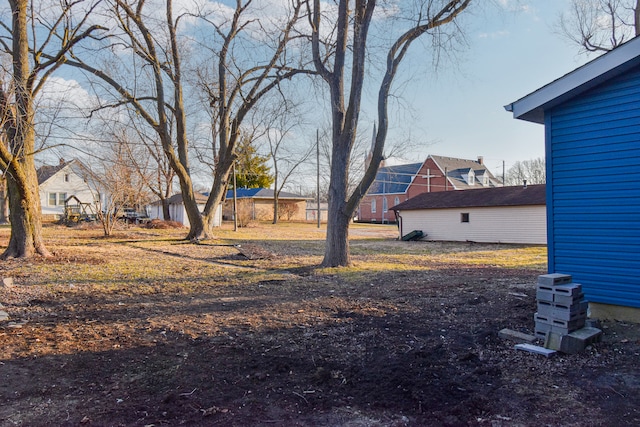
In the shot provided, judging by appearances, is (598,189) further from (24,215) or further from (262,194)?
(262,194)

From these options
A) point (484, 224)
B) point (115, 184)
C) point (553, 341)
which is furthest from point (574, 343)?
point (115, 184)

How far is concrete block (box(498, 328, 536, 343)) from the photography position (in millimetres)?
4359

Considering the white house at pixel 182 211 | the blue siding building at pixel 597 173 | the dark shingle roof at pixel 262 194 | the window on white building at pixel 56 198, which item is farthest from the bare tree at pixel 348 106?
the window on white building at pixel 56 198

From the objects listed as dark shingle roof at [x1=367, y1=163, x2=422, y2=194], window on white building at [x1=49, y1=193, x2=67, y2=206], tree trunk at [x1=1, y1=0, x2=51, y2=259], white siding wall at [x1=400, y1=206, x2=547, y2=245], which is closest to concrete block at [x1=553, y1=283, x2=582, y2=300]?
tree trunk at [x1=1, y1=0, x2=51, y2=259]

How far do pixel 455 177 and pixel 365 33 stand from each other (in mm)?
34367

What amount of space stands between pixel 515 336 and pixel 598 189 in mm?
2261

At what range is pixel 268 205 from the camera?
45.6 metres

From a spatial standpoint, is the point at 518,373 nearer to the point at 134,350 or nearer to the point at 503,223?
the point at 134,350

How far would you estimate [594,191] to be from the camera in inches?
203

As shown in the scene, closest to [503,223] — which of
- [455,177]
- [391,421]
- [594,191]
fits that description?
[594,191]

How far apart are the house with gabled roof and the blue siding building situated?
3822 centimetres

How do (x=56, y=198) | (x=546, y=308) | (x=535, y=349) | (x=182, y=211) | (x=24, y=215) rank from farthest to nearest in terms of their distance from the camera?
(x=56, y=198)
(x=182, y=211)
(x=24, y=215)
(x=546, y=308)
(x=535, y=349)

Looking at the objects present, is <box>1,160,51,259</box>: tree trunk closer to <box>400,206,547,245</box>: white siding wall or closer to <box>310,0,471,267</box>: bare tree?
<box>310,0,471,267</box>: bare tree

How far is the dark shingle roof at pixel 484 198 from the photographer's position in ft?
60.3
